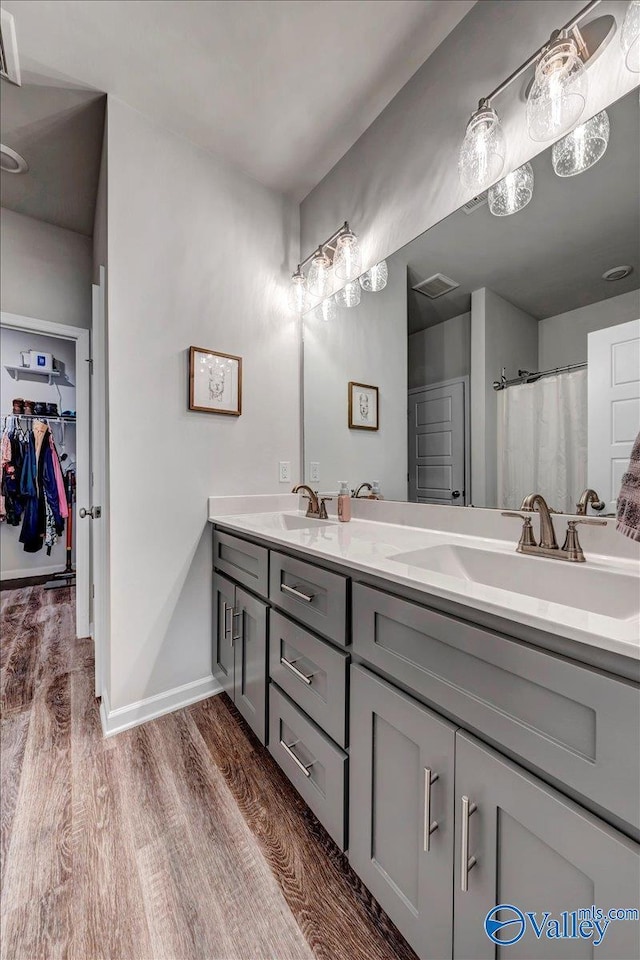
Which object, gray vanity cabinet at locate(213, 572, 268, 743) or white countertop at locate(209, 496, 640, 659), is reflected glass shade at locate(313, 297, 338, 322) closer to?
white countertop at locate(209, 496, 640, 659)

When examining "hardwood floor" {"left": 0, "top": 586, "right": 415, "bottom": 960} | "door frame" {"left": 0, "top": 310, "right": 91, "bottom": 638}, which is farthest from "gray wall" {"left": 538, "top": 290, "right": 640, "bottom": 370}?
"door frame" {"left": 0, "top": 310, "right": 91, "bottom": 638}

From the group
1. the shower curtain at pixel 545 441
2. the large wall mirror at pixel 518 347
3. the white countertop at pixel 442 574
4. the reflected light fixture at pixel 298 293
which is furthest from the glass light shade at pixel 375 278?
the white countertop at pixel 442 574

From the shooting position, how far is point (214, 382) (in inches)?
74.3

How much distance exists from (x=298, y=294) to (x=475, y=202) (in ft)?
3.48

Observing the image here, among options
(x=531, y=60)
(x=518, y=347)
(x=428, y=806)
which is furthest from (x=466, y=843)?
(x=531, y=60)

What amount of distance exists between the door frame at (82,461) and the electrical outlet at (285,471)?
1.31 m

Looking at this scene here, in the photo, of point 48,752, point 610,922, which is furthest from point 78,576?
point 610,922

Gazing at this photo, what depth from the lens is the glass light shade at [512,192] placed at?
115 cm

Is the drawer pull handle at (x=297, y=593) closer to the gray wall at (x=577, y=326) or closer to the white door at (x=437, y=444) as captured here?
the white door at (x=437, y=444)

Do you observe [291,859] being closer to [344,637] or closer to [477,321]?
[344,637]

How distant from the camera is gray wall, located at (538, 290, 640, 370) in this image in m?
0.98

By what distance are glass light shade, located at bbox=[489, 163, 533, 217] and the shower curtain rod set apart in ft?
1.58

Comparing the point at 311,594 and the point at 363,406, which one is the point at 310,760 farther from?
the point at 363,406

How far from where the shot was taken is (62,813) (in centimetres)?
125
